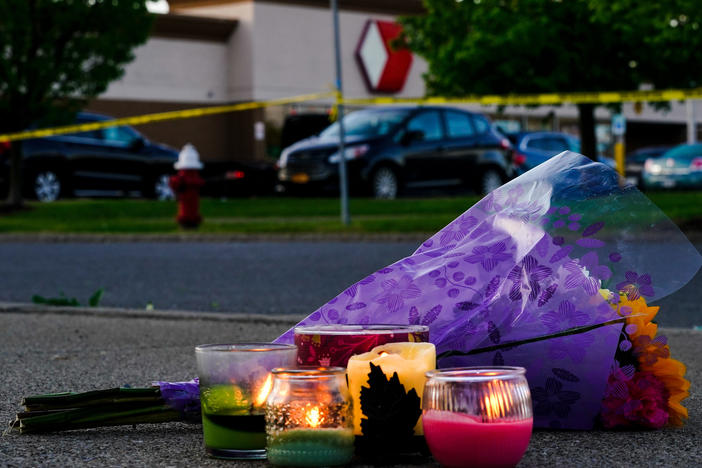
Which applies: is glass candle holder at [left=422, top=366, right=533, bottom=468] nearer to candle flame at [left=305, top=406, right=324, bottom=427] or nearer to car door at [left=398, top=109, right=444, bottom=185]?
candle flame at [left=305, top=406, right=324, bottom=427]

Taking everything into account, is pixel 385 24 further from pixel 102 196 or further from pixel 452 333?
pixel 452 333

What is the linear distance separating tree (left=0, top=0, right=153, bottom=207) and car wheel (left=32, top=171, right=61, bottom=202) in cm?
222

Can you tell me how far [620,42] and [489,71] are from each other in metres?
2.03

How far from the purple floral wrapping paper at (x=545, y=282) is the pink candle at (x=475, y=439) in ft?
1.94

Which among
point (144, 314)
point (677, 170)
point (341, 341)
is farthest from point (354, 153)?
point (341, 341)

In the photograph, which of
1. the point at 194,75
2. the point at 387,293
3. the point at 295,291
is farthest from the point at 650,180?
the point at 387,293

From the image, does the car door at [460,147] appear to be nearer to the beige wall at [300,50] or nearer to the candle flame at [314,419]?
the beige wall at [300,50]

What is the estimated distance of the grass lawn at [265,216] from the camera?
14.2m

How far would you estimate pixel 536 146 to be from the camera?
24.9m

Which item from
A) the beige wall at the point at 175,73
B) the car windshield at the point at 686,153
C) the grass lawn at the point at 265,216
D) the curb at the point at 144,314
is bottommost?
the curb at the point at 144,314

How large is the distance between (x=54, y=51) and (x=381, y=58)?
66.3 feet

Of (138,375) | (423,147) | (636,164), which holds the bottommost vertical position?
(138,375)

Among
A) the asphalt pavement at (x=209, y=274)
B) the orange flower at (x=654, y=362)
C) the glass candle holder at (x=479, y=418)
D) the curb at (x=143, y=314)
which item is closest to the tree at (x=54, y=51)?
the asphalt pavement at (x=209, y=274)

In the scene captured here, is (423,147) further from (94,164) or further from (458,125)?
(94,164)
